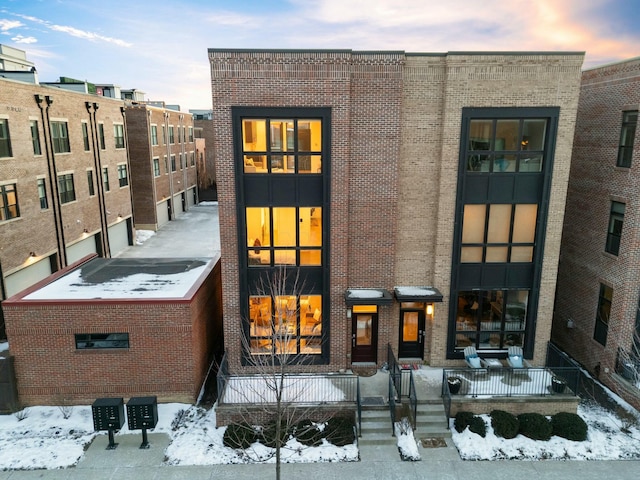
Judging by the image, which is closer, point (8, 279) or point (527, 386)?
point (527, 386)

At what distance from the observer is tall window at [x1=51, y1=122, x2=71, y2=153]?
2567 centimetres

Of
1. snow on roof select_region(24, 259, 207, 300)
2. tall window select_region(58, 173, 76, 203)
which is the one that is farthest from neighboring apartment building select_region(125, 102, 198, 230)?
snow on roof select_region(24, 259, 207, 300)

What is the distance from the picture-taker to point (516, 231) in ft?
49.8

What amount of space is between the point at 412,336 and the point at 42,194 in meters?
21.5

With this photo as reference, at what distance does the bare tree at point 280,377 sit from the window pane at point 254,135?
160 inches

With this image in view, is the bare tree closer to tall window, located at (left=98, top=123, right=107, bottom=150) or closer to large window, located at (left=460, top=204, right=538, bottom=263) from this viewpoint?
large window, located at (left=460, top=204, right=538, bottom=263)

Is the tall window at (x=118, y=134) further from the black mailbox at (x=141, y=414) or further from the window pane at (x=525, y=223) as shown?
the window pane at (x=525, y=223)

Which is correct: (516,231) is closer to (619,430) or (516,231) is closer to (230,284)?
(619,430)

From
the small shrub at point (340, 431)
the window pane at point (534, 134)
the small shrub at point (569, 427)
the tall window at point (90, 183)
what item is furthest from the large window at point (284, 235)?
the tall window at point (90, 183)

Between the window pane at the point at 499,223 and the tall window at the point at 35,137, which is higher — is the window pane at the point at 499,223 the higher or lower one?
the lower one

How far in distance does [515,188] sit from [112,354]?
1443 centimetres

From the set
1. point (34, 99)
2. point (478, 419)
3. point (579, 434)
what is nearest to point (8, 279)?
point (34, 99)

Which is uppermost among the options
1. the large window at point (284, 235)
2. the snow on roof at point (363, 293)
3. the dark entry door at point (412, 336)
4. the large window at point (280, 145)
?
the large window at point (280, 145)

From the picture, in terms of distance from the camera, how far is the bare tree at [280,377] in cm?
1287
